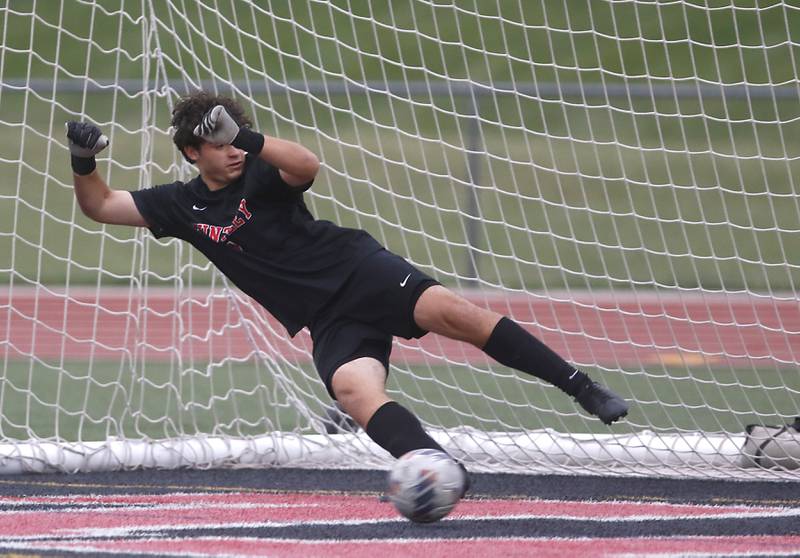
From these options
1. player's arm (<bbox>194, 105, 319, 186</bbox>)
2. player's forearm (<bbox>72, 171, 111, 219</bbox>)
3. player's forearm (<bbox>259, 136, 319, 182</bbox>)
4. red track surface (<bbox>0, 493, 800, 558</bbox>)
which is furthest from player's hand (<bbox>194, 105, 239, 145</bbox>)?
red track surface (<bbox>0, 493, 800, 558</bbox>)

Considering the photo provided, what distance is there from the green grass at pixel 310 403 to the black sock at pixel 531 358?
120 cm

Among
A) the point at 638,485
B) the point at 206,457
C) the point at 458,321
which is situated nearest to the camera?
the point at 458,321

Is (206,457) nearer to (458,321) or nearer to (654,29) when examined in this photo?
(458,321)

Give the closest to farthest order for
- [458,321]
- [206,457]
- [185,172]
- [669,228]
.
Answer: [458,321] < [206,457] < [185,172] < [669,228]

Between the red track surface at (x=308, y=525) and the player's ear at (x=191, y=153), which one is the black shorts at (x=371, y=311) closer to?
the red track surface at (x=308, y=525)

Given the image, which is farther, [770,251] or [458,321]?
[770,251]

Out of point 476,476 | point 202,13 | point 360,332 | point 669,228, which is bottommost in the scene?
point 669,228

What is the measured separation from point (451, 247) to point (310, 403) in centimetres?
291

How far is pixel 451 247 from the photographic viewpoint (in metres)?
8.98

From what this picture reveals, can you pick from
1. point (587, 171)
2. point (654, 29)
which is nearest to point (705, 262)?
point (587, 171)

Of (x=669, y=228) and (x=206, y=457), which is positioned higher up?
→ (x=206, y=457)

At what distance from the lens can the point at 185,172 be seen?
521 cm

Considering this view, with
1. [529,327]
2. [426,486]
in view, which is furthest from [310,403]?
[426,486]

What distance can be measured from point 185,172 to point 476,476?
1.78 m
